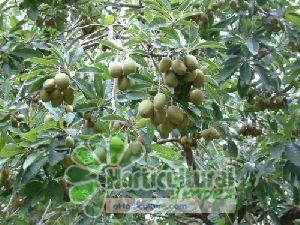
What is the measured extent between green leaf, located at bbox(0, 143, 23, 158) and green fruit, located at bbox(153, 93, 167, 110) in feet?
1.93

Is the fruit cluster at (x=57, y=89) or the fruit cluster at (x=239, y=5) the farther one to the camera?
the fruit cluster at (x=239, y=5)

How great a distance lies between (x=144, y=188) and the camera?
2.03 meters

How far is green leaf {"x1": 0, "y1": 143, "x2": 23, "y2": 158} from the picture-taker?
1756 millimetres

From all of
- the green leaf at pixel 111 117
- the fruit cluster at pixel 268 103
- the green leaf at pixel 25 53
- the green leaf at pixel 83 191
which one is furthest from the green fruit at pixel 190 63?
the fruit cluster at pixel 268 103

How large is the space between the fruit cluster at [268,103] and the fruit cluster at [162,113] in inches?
59.9

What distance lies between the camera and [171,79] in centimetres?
154

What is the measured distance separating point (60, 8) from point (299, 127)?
154 cm

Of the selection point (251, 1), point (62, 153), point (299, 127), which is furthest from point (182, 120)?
point (251, 1)

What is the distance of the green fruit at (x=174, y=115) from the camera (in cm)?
152

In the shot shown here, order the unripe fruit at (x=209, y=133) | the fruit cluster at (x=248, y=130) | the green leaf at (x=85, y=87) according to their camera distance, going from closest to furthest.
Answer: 1. the green leaf at (x=85, y=87)
2. the unripe fruit at (x=209, y=133)
3. the fruit cluster at (x=248, y=130)

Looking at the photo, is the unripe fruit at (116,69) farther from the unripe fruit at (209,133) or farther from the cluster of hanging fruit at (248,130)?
the cluster of hanging fruit at (248,130)

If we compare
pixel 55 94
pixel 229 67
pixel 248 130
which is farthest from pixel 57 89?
pixel 248 130

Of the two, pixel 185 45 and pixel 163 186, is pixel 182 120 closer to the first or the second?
pixel 185 45

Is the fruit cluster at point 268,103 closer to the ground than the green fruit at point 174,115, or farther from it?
farther from it
